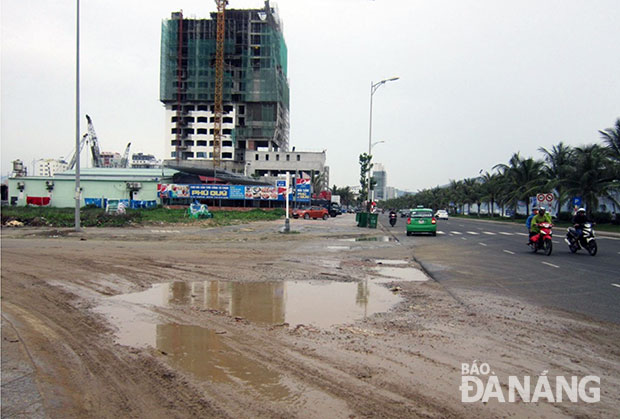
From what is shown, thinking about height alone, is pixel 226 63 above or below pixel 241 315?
above

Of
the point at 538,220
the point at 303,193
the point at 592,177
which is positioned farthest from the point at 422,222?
the point at 303,193

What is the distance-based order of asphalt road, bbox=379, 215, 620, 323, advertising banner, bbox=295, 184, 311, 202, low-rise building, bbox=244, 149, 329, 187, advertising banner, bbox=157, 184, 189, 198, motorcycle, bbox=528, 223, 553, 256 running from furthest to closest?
low-rise building, bbox=244, 149, 329, 187
advertising banner, bbox=295, 184, 311, 202
advertising banner, bbox=157, 184, 189, 198
motorcycle, bbox=528, 223, 553, 256
asphalt road, bbox=379, 215, 620, 323

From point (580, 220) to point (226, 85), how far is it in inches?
3976

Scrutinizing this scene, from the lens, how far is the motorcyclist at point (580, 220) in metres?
17.4

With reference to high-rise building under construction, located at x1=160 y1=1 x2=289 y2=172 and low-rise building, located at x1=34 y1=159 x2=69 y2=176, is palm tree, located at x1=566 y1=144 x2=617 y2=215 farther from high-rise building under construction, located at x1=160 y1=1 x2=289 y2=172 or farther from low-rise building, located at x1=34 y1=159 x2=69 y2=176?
low-rise building, located at x1=34 y1=159 x2=69 y2=176

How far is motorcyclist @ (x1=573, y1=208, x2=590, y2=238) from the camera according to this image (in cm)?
1739

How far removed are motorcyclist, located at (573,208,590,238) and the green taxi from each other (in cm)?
1093

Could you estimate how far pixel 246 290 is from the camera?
9.38 metres

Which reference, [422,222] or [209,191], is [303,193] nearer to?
[209,191]

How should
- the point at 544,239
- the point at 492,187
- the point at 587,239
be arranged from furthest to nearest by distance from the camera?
the point at 492,187, the point at 587,239, the point at 544,239

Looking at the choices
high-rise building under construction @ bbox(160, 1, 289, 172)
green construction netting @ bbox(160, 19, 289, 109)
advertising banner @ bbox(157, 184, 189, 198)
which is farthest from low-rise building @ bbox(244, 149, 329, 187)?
advertising banner @ bbox(157, 184, 189, 198)

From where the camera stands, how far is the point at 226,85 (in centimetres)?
10919

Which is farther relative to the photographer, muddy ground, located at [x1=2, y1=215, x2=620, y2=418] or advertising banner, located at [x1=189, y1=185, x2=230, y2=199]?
advertising banner, located at [x1=189, y1=185, x2=230, y2=199]

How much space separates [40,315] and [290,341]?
4.09 metres
